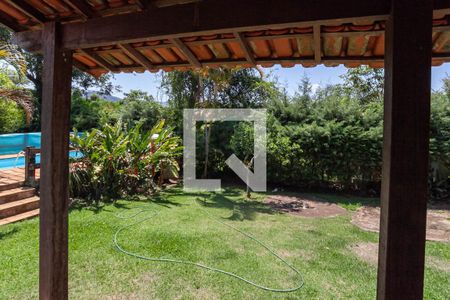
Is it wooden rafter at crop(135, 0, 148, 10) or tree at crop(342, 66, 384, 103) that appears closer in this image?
wooden rafter at crop(135, 0, 148, 10)

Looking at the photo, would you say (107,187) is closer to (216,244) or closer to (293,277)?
(216,244)

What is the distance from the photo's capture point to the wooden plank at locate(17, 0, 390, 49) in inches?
57.8

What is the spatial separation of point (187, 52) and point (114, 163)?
658 cm

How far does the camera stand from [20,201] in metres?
6.25

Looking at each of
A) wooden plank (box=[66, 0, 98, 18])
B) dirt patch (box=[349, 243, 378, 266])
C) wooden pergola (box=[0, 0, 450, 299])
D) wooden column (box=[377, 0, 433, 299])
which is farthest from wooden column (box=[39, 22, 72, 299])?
dirt patch (box=[349, 243, 378, 266])

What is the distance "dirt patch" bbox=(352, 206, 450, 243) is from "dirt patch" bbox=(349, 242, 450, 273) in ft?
3.33

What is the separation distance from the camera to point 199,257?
4445 mm

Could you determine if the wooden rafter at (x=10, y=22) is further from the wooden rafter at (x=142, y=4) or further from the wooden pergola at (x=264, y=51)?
the wooden rafter at (x=142, y=4)

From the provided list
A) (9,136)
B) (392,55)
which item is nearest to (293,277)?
(392,55)

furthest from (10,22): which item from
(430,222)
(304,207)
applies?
(430,222)

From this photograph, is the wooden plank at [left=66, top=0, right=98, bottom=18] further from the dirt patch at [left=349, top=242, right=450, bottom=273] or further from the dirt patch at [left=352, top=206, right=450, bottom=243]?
the dirt patch at [left=352, top=206, right=450, bottom=243]

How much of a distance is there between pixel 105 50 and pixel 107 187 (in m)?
6.27

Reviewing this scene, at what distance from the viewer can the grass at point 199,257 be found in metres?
3.50

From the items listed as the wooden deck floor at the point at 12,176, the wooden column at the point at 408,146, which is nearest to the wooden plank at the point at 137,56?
the wooden column at the point at 408,146
